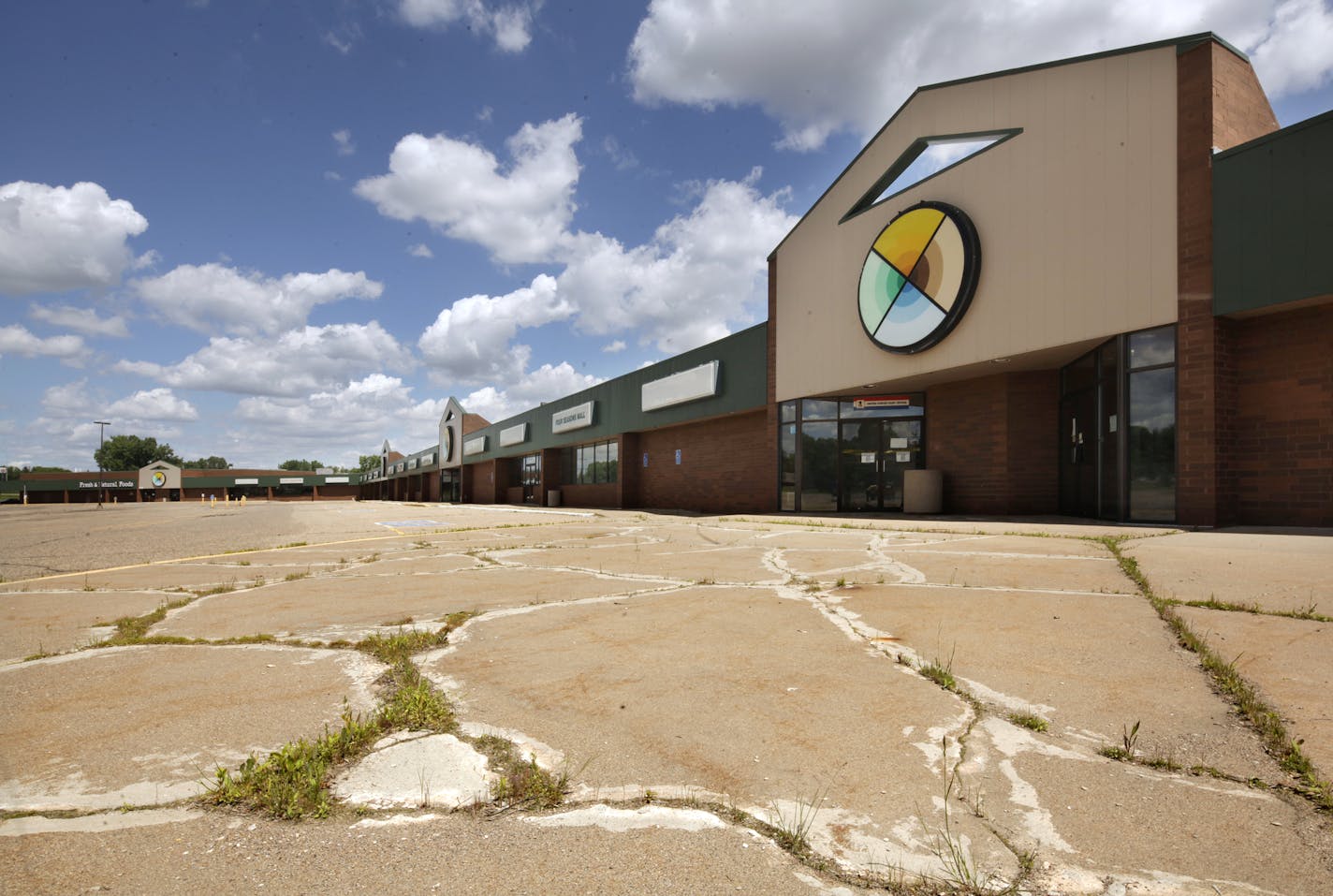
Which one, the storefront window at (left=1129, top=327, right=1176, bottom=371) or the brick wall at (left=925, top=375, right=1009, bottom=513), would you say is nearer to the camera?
the storefront window at (left=1129, top=327, right=1176, bottom=371)

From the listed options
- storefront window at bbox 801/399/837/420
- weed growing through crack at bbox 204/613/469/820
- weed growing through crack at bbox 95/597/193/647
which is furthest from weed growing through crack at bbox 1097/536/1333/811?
storefront window at bbox 801/399/837/420

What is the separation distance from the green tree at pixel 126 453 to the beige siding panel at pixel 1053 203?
14748 centimetres

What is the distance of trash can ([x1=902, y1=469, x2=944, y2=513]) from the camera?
13297mm

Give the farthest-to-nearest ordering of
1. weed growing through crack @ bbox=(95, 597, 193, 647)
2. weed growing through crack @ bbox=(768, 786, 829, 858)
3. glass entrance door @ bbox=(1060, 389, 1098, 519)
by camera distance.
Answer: glass entrance door @ bbox=(1060, 389, 1098, 519)
weed growing through crack @ bbox=(95, 597, 193, 647)
weed growing through crack @ bbox=(768, 786, 829, 858)

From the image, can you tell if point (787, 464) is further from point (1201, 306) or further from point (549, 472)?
point (549, 472)

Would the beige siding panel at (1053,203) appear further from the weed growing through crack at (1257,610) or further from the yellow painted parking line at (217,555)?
the yellow painted parking line at (217,555)

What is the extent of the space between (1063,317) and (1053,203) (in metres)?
1.89

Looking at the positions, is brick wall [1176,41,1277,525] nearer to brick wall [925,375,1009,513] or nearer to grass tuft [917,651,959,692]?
brick wall [925,375,1009,513]

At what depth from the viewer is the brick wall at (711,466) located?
57.3ft

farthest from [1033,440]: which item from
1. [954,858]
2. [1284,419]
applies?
[954,858]

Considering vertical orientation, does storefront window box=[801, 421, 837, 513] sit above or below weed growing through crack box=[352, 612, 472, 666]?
above

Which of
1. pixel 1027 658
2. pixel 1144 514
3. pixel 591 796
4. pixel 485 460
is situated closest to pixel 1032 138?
pixel 1144 514

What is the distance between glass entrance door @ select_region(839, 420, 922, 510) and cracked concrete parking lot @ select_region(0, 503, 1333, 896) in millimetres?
10388

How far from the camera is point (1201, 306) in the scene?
862 cm
